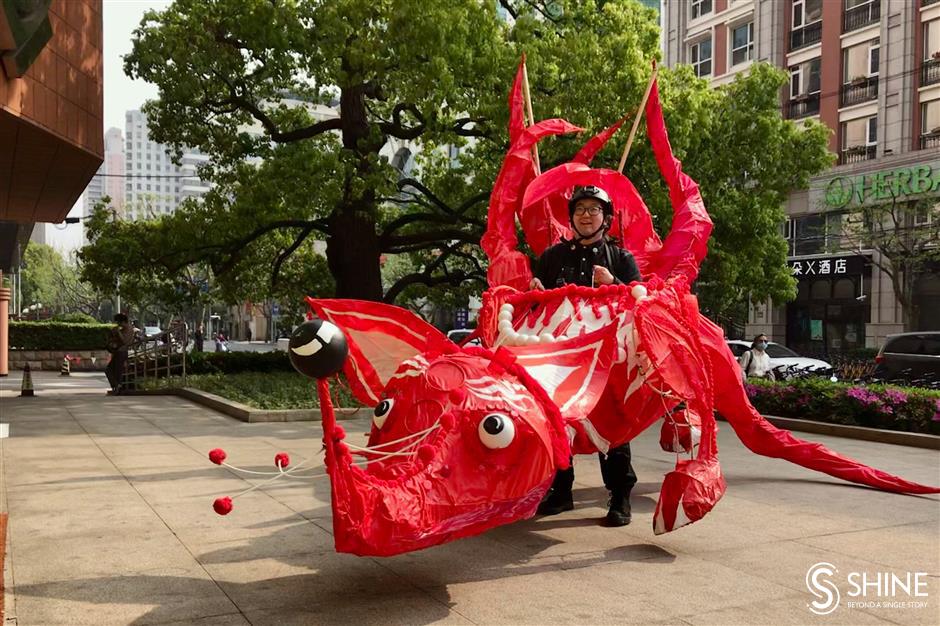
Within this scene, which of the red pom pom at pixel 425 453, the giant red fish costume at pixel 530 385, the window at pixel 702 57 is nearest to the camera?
the giant red fish costume at pixel 530 385

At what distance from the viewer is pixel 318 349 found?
3.62 metres

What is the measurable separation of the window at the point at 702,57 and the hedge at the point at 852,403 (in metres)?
25.3

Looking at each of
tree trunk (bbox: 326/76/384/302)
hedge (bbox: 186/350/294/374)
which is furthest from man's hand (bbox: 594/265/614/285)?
hedge (bbox: 186/350/294/374)

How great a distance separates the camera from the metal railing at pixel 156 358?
806 inches

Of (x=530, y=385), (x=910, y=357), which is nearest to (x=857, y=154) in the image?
(x=910, y=357)

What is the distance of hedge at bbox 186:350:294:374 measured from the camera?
22484 mm

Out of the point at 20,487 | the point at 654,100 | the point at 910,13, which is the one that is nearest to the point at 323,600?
the point at 20,487

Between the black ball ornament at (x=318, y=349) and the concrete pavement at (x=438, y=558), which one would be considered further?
the concrete pavement at (x=438, y=558)

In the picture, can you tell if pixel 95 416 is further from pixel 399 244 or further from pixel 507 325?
pixel 507 325

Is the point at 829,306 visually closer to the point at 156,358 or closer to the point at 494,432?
the point at 156,358

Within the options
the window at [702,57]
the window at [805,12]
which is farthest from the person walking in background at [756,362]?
the window at [702,57]

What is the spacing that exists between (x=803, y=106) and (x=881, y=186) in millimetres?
5440

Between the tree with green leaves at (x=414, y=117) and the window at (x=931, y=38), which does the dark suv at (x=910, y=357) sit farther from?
the window at (x=931, y=38)

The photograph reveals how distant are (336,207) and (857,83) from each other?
73.4 ft
